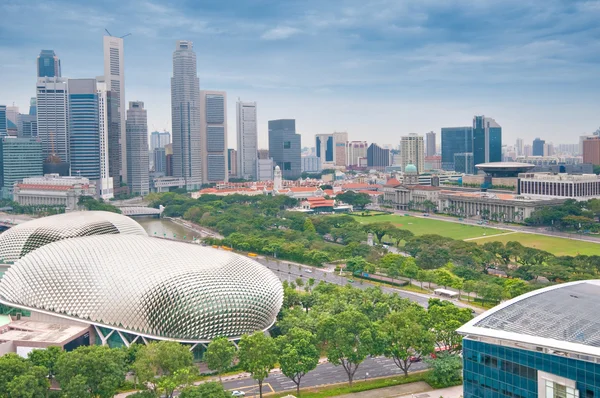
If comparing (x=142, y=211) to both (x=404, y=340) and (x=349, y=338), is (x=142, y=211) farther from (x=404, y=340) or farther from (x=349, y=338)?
(x=404, y=340)

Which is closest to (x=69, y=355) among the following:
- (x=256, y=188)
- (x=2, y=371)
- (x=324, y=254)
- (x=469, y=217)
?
(x=2, y=371)

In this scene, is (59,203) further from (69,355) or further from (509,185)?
(69,355)

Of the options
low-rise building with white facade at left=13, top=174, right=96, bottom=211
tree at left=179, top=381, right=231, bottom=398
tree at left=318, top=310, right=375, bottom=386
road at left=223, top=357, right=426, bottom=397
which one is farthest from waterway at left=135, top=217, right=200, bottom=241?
tree at left=179, top=381, right=231, bottom=398

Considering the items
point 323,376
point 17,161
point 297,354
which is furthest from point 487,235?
point 17,161

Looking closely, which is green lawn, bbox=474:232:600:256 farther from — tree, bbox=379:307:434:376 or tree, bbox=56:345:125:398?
tree, bbox=56:345:125:398

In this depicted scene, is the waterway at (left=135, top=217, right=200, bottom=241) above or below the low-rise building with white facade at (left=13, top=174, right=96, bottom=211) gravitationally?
below

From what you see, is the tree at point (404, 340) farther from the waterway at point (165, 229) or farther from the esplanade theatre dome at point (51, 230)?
the waterway at point (165, 229)
